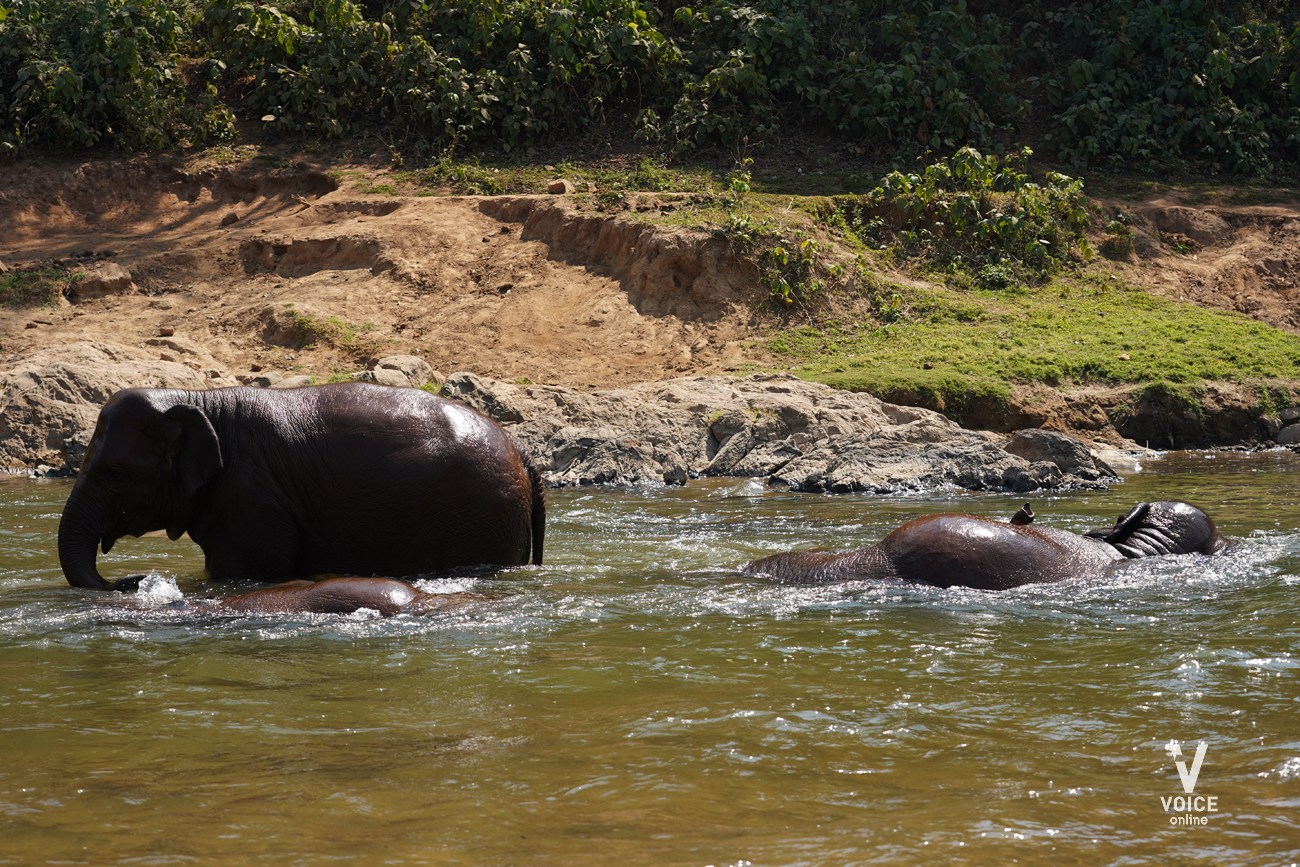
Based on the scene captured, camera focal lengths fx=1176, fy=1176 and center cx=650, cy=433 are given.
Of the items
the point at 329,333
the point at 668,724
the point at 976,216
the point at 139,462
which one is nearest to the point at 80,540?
the point at 139,462

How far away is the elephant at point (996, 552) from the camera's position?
5.54m

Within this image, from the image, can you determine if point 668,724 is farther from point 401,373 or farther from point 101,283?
point 101,283

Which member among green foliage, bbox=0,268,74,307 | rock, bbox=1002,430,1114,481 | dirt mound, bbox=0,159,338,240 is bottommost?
rock, bbox=1002,430,1114,481

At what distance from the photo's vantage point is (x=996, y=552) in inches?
219

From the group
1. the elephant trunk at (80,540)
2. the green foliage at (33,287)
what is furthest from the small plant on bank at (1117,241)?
the elephant trunk at (80,540)

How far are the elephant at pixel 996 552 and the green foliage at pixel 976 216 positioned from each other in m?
12.6

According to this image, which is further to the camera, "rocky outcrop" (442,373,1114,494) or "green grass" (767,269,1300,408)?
"green grass" (767,269,1300,408)

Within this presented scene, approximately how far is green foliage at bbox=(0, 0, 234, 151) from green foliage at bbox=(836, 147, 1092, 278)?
11.4 meters

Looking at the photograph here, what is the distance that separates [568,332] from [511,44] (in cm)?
732

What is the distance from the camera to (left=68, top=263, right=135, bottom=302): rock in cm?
1683

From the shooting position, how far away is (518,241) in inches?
707

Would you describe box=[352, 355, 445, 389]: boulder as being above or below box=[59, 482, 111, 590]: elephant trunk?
above

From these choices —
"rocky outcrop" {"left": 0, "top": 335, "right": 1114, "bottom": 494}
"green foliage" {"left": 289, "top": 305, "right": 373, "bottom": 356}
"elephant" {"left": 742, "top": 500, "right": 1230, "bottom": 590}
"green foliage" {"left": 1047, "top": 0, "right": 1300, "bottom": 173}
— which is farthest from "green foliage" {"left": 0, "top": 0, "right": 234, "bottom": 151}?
"elephant" {"left": 742, "top": 500, "right": 1230, "bottom": 590}

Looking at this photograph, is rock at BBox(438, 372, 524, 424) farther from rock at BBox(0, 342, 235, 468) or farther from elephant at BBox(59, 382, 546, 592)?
elephant at BBox(59, 382, 546, 592)
